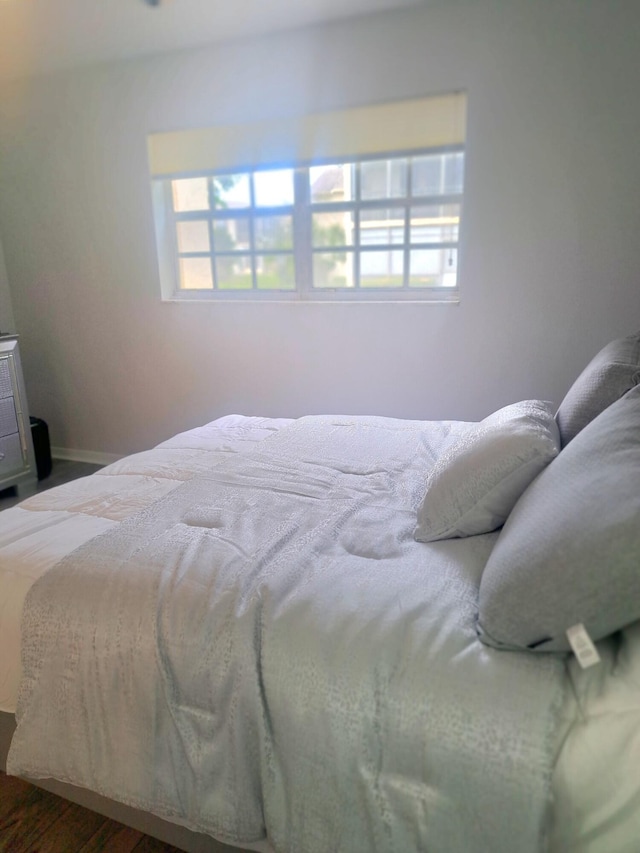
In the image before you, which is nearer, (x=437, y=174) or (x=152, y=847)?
(x=152, y=847)

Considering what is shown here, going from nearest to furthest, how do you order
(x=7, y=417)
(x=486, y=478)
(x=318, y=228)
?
1. (x=486, y=478)
2. (x=318, y=228)
3. (x=7, y=417)

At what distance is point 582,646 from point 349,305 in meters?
2.42

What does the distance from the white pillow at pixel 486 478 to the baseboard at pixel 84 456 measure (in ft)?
10.1

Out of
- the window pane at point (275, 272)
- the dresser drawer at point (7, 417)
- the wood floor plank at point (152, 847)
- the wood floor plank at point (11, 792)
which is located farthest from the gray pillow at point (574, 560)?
the dresser drawer at point (7, 417)

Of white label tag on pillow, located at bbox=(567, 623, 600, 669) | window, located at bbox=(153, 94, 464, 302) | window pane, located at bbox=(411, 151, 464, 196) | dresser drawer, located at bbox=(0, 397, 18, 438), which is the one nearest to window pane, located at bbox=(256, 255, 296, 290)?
window, located at bbox=(153, 94, 464, 302)

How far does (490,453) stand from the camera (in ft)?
3.99

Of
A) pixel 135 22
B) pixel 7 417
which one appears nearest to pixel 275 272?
pixel 135 22

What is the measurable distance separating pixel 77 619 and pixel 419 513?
30.2 inches

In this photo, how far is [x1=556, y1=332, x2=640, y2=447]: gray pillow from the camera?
1.40 metres

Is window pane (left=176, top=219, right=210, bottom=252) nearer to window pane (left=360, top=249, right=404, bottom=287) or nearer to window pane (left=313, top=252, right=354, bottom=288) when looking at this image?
window pane (left=313, top=252, right=354, bottom=288)

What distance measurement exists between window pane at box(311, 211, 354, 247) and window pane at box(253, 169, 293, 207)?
7.7 inches

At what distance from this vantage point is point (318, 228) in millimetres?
3090

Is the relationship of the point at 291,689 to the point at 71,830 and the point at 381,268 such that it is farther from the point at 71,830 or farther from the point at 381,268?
the point at 381,268

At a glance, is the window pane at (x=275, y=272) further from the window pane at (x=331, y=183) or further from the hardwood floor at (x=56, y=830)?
the hardwood floor at (x=56, y=830)
